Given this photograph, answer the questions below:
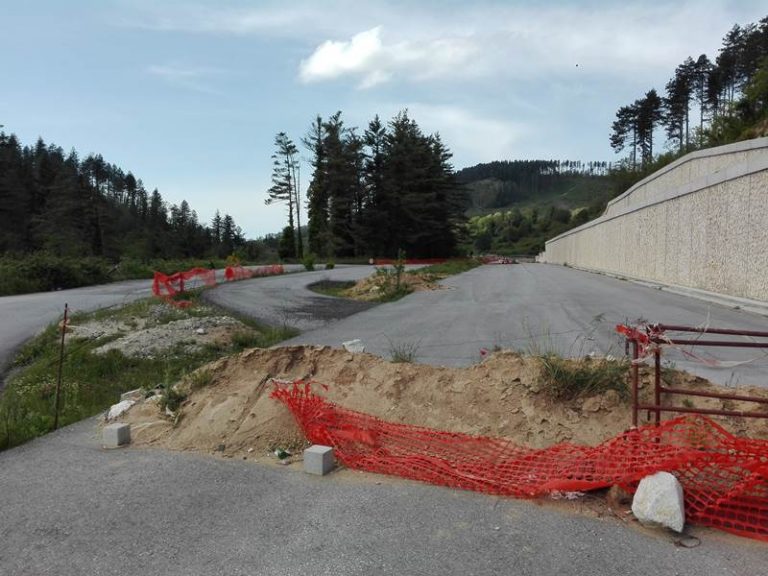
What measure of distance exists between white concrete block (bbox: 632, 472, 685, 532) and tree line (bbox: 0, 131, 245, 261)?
122 ft

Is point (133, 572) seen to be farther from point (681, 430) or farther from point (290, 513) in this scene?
point (681, 430)

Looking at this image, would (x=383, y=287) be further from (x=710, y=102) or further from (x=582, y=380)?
(x=710, y=102)

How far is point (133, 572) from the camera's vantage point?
3113mm

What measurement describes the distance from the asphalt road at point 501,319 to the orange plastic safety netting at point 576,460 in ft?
6.73

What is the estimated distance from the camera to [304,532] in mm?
3502

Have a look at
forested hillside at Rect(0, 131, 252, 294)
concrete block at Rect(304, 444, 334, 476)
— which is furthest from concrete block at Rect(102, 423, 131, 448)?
forested hillside at Rect(0, 131, 252, 294)

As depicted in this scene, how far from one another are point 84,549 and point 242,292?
1863 centimetres

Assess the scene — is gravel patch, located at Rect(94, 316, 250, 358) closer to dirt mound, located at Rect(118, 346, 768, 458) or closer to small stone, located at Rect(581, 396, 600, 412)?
dirt mound, located at Rect(118, 346, 768, 458)

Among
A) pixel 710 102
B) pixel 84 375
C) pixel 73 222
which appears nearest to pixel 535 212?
pixel 710 102

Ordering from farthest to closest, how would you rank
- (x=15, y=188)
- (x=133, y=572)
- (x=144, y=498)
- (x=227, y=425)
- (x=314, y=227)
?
(x=314, y=227) < (x=15, y=188) < (x=227, y=425) < (x=144, y=498) < (x=133, y=572)

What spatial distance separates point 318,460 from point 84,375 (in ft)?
19.9

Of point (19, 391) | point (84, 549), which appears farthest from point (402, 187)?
point (84, 549)

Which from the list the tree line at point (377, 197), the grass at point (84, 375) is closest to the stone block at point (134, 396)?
the grass at point (84, 375)

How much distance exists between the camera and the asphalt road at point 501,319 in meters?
8.71
